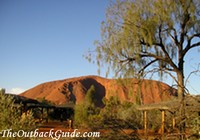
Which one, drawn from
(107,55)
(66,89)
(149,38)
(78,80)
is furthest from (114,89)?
(78,80)

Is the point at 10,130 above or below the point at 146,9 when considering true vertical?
below

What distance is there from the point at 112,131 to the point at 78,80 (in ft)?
330

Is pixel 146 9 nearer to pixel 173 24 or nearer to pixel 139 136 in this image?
pixel 173 24

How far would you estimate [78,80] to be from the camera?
106062mm

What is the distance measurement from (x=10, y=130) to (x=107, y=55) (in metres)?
12.9

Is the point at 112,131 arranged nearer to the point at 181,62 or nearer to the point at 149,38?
the point at 149,38

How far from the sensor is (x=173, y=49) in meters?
20.1

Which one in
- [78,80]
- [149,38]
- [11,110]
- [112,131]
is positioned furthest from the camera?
[78,80]

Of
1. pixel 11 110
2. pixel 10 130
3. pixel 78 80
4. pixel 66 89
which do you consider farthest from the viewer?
pixel 78 80

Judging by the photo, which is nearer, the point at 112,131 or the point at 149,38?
the point at 112,131

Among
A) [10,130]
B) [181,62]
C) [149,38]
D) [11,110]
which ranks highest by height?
[149,38]

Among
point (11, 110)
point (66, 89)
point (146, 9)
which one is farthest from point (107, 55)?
point (66, 89)

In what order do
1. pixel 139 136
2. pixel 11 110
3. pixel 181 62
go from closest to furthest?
pixel 139 136, pixel 11 110, pixel 181 62

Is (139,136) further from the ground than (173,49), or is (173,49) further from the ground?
(173,49)
